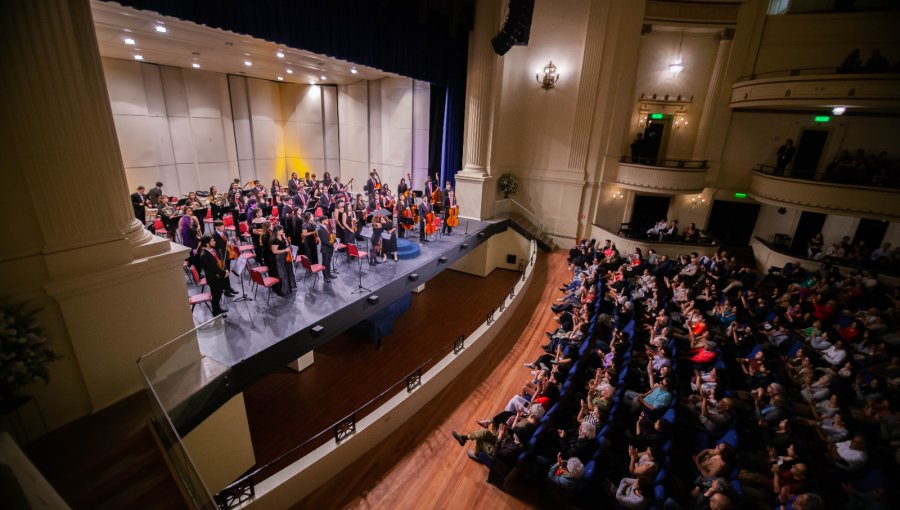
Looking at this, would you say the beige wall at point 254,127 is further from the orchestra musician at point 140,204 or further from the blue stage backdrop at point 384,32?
the orchestra musician at point 140,204

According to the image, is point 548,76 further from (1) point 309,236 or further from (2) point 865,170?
(1) point 309,236

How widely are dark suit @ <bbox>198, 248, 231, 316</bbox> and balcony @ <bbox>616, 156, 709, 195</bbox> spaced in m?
12.2

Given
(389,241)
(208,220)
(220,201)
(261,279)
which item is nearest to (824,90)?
(389,241)

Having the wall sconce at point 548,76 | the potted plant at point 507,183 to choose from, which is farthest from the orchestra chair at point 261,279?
the wall sconce at point 548,76

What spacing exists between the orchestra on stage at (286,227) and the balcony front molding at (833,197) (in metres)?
9.97

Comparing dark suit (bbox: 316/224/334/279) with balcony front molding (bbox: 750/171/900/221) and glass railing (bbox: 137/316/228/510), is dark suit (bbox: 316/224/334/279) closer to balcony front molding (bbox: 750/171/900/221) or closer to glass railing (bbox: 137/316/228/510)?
glass railing (bbox: 137/316/228/510)

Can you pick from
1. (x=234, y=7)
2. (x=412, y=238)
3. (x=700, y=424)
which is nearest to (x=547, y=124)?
(x=412, y=238)

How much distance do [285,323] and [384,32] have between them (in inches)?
276

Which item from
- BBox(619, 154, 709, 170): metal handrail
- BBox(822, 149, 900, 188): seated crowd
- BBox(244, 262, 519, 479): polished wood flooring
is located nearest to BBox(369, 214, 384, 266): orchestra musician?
BBox(244, 262, 519, 479): polished wood flooring

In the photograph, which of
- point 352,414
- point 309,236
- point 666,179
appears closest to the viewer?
point 352,414

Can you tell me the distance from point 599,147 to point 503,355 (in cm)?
884

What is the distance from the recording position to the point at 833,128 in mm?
12281

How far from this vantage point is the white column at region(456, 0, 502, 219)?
11.2m

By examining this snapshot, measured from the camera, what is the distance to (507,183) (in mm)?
13719
